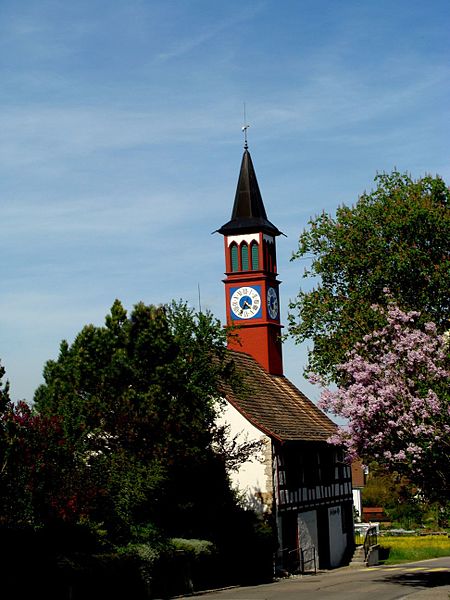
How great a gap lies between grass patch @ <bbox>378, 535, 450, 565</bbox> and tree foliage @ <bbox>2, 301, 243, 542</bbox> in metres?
19.9

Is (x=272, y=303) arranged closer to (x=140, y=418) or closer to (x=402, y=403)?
(x=140, y=418)

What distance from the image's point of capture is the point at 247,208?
46.8 m

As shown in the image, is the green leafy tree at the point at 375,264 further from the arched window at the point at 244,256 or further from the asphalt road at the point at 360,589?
the arched window at the point at 244,256

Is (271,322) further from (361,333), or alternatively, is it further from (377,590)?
(377,590)

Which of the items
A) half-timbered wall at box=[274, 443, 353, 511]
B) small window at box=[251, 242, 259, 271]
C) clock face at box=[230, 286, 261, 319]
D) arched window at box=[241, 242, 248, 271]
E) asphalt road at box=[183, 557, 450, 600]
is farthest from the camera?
arched window at box=[241, 242, 248, 271]

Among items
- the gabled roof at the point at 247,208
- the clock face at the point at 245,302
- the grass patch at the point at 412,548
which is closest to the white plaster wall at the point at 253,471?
the clock face at the point at 245,302

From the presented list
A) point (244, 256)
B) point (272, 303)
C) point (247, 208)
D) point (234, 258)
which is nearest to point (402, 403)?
point (272, 303)

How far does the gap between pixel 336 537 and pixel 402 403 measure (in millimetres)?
21896

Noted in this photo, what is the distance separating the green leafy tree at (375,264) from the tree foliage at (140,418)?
379 cm

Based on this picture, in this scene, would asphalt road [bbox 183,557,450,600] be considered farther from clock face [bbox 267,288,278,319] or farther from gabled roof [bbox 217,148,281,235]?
gabled roof [bbox 217,148,281,235]

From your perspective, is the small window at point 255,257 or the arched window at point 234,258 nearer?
the small window at point 255,257

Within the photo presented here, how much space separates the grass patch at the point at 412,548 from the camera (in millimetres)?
49188

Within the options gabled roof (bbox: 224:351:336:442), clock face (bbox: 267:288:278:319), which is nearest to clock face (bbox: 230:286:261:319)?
clock face (bbox: 267:288:278:319)

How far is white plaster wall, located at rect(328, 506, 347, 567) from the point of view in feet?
143
